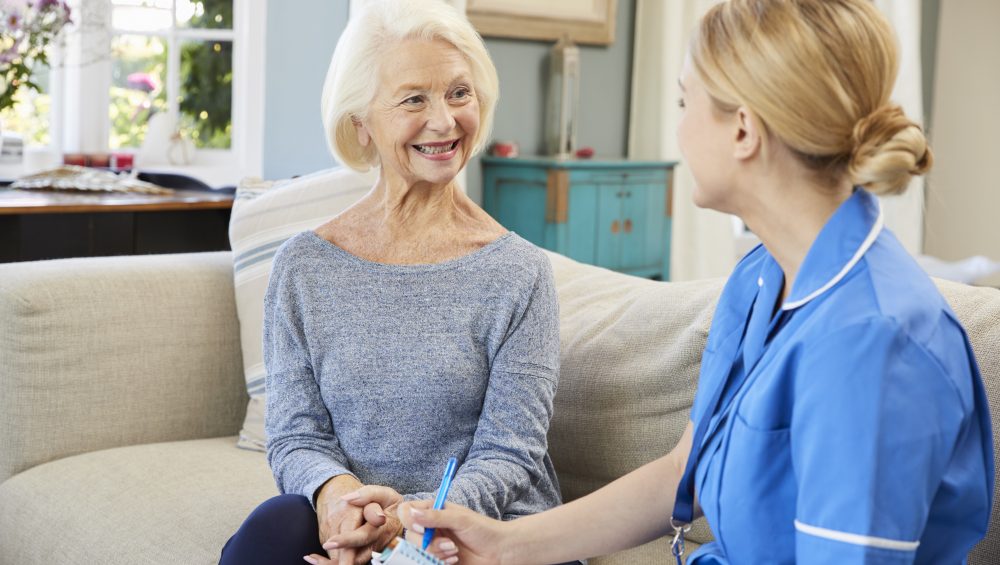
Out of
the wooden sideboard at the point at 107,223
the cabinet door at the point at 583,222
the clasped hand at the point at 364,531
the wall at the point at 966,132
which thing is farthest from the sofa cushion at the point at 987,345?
the wall at the point at 966,132

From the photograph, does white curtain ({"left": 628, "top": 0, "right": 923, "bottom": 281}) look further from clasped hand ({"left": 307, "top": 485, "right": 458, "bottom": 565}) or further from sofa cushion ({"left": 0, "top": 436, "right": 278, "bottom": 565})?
clasped hand ({"left": 307, "top": 485, "right": 458, "bottom": 565})

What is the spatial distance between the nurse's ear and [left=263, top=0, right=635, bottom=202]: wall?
2981 mm

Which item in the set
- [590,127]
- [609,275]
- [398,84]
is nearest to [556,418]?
[609,275]

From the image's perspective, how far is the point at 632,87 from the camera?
5.36 metres

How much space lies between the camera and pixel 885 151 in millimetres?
1058

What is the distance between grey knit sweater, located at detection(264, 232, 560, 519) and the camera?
1.67 m

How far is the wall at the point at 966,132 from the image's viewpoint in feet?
21.9

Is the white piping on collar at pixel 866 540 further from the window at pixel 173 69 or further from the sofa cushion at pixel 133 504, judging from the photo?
the window at pixel 173 69

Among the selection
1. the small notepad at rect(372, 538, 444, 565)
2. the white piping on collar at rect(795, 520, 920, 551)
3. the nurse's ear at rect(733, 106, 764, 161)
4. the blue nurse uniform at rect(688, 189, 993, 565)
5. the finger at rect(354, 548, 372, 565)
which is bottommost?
the finger at rect(354, 548, 372, 565)

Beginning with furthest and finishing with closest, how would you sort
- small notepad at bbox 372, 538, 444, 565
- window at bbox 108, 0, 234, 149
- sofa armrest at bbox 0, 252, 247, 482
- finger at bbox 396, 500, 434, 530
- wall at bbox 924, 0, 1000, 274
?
wall at bbox 924, 0, 1000, 274
window at bbox 108, 0, 234, 149
sofa armrest at bbox 0, 252, 247, 482
finger at bbox 396, 500, 434, 530
small notepad at bbox 372, 538, 444, 565

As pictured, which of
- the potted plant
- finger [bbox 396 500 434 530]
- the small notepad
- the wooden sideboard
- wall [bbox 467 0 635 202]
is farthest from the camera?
wall [bbox 467 0 635 202]

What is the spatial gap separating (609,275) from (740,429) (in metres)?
1.03

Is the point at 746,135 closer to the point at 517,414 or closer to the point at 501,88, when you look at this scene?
the point at 517,414

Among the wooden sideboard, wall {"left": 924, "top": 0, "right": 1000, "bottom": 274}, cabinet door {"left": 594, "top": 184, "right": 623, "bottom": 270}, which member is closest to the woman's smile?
the wooden sideboard
